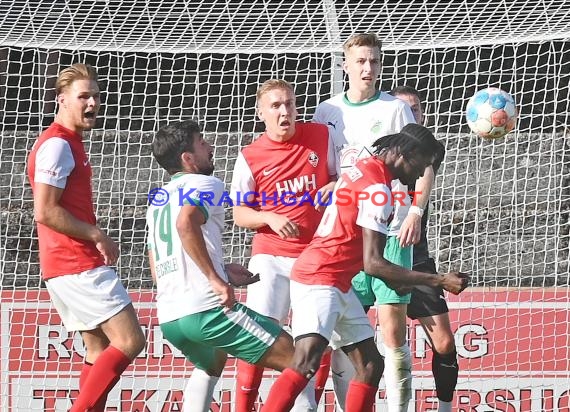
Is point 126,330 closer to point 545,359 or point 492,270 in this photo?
point 545,359

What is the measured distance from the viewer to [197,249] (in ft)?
16.3

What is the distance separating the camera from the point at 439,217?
812cm

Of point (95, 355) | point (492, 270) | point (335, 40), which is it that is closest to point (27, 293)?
point (95, 355)

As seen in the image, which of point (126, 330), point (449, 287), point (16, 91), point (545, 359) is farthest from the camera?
point (16, 91)

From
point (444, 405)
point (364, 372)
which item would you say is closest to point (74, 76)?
point (364, 372)

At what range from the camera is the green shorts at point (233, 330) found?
4.97 meters

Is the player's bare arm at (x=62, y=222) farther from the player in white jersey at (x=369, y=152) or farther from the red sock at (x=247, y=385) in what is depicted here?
the player in white jersey at (x=369, y=152)

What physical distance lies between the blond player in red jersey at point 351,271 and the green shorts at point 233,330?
0.16 m

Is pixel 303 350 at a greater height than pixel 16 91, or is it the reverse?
pixel 16 91

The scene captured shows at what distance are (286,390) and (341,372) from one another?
39.4 inches

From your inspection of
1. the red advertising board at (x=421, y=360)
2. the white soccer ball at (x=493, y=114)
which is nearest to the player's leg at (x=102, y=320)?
the red advertising board at (x=421, y=360)

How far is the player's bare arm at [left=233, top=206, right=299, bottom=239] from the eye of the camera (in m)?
5.57

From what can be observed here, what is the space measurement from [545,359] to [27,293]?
329 cm

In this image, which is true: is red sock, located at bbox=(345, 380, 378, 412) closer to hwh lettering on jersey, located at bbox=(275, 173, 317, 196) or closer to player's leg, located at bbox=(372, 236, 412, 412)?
player's leg, located at bbox=(372, 236, 412, 412)
